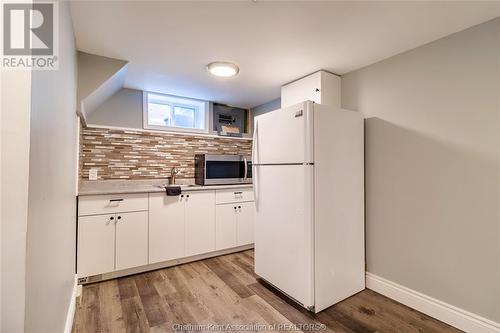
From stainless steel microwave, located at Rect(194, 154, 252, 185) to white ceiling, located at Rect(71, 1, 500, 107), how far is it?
46.0 inches

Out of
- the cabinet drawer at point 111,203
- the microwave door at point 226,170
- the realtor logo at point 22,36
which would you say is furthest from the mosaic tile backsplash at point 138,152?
the realtor logo at point 22,36

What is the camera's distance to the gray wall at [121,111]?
2924 mm

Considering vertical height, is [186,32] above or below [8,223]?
above

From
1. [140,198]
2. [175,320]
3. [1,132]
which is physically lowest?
[175,320]

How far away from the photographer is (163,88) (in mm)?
3072

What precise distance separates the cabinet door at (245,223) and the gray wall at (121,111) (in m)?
1.77

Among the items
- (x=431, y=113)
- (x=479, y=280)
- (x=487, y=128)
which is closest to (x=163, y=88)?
(x=431, y=113)

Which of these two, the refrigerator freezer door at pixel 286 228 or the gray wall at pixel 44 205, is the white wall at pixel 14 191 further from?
the refrigerator freezer door at pixel 286 228

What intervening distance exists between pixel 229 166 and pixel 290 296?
1.88 m

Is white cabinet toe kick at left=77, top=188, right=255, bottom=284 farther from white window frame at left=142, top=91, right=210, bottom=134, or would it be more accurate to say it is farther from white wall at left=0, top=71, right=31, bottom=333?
white wall at left=0, top=71, right=31, bottom=333

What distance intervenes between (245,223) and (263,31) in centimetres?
238

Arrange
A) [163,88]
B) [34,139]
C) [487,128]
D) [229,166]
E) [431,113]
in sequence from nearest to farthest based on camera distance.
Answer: [34,139] < [487,128] < [431,113] < [163,88] < [229,166]

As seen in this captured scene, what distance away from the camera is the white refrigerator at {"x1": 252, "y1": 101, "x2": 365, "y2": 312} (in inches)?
75.2

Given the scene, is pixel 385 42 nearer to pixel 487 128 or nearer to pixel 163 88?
pixel 487 128
